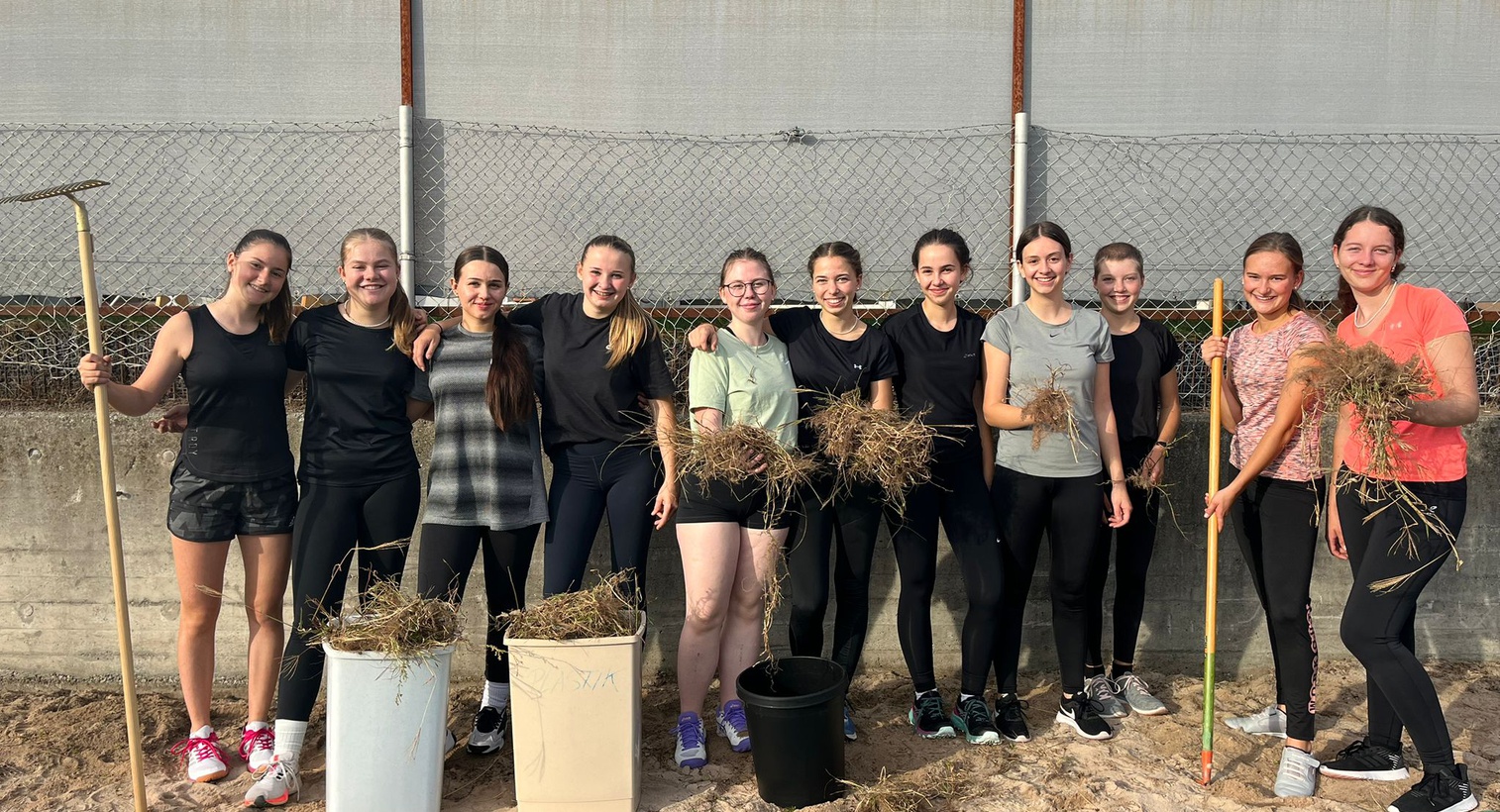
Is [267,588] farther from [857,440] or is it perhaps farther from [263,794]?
[857,440]

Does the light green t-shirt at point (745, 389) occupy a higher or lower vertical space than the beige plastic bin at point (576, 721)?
higher

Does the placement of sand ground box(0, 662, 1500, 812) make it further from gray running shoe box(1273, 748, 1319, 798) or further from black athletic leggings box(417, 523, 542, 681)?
black athletic leggings box(417, 523, 542, 681)

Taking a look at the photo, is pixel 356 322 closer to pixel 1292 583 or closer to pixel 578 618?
pixel 578 618

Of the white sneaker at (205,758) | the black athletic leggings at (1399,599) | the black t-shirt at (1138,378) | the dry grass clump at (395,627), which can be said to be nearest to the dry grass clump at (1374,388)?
the black athletic leggings at (1399,599)

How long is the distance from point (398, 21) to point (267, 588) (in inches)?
118

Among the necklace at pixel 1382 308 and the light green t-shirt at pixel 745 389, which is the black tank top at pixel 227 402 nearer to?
the light green t-shirt at pixel 745 389

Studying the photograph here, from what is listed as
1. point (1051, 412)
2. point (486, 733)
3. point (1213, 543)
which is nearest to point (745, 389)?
point (1051, 412)

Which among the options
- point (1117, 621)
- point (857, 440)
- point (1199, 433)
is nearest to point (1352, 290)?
point (1199, 433)

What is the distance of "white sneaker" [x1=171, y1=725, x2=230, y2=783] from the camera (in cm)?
333

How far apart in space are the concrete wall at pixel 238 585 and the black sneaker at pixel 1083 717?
2.28ft

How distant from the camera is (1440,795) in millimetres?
3043

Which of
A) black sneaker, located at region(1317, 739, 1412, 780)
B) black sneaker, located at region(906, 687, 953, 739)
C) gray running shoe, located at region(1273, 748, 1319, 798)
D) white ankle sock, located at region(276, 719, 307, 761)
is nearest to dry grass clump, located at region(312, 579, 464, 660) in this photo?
white ankle sock, located at region(276, 719, 307, 761)

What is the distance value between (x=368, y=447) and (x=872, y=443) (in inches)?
67.0

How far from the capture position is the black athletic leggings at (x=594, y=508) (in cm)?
340
